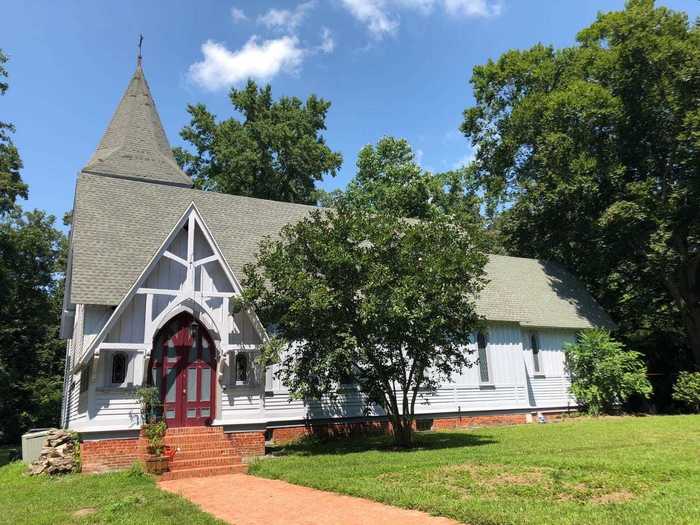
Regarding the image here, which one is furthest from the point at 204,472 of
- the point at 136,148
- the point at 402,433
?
the point at 136,148

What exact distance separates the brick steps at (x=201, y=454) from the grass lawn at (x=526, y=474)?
2.91 feet

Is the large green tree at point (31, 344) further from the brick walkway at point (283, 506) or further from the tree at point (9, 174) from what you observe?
the brick walkway at point (283, 506)

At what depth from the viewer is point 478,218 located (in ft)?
159

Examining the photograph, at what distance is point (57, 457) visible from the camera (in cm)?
1386

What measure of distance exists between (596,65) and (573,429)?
63.9 ft

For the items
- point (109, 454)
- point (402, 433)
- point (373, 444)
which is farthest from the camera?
point (373, 444)

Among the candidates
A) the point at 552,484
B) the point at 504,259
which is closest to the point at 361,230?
the point at 552,484

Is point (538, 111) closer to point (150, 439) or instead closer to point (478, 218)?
point (478, 218)

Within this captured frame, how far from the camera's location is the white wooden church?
14.6 metres

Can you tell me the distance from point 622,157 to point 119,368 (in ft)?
85.9

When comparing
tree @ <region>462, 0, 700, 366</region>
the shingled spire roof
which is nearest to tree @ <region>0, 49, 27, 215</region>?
the shingled spire roof

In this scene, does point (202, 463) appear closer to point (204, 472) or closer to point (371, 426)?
point (204, 472)

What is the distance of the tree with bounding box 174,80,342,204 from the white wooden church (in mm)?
12533

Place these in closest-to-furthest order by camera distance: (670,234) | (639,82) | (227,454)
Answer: (227,454), (670,234), (639,82)
